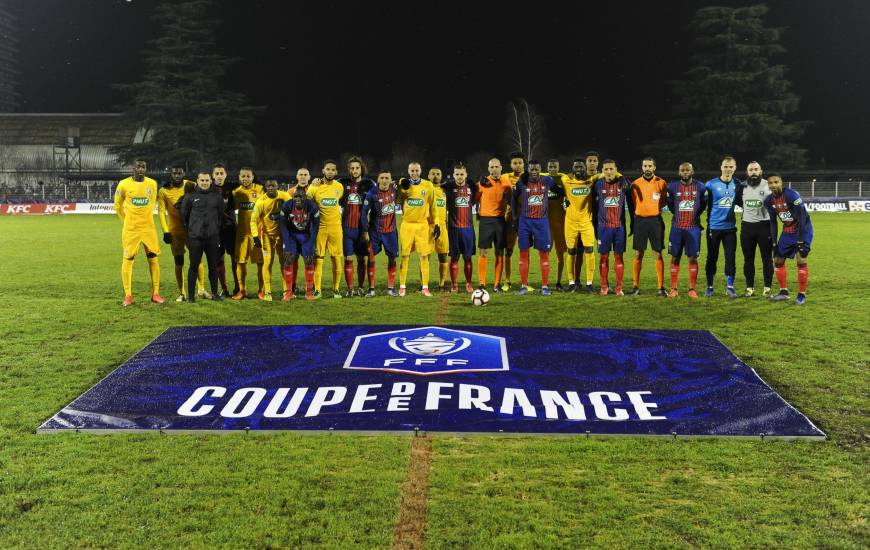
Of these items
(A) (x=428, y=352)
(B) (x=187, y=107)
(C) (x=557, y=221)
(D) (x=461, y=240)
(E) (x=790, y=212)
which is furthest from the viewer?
(B) (x=187, y=107)

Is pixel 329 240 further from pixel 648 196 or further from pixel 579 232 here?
pixel 648 196

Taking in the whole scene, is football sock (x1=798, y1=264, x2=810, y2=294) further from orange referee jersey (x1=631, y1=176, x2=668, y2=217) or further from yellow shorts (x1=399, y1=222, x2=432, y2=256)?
yellow shorts (x1=399, y1=222, x2=432, y2=256)

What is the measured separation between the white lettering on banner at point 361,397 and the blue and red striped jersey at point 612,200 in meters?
6.03

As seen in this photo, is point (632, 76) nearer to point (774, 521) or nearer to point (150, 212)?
point (150, 212)

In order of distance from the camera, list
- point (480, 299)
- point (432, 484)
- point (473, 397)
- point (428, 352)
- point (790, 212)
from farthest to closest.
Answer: point (790, 212), point (480, 299), point (428, 352), point (473, 397), point (432, 484)

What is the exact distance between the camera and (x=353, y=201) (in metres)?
10.9

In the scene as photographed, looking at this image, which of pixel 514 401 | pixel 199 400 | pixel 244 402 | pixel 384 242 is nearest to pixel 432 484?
pixel 514 401

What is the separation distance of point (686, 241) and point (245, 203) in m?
6.70

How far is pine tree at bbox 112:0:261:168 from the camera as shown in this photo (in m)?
53.8

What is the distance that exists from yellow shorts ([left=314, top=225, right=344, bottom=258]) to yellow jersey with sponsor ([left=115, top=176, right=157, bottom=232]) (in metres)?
2.39

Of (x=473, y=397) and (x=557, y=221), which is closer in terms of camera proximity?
(x=473, y=397)

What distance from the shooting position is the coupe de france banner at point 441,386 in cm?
519

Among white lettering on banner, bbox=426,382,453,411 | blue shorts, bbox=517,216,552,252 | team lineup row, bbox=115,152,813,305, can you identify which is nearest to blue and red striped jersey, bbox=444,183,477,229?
team lineup row, bbox=115,152,813,305

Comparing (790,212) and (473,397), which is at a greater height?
(790,212)
